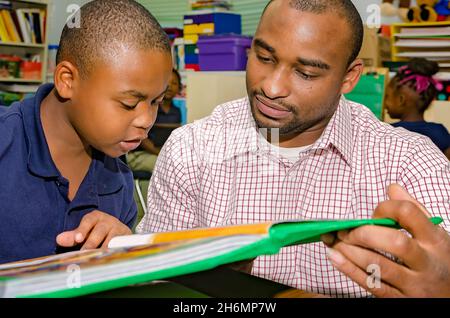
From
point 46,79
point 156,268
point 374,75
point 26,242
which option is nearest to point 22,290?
point 156,268

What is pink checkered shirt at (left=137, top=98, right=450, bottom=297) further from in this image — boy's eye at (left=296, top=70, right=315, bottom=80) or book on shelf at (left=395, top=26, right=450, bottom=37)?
book on shelf at (left=395, top=26, right=450, bottom=37)

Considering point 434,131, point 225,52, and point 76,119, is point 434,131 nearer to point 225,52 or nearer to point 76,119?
point 225,52

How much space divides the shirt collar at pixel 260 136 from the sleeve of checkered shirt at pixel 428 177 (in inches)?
4.7

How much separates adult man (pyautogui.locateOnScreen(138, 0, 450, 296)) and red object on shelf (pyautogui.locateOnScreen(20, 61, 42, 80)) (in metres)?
4.12

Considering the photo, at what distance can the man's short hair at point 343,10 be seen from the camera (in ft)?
3.58

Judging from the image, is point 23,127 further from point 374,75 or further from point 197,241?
point 374,75

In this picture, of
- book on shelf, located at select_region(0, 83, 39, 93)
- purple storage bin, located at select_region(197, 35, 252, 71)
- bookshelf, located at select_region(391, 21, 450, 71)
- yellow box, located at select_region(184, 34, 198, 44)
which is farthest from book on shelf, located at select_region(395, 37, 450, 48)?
book on shelf, located at select_region(0, 83, 39, 93)

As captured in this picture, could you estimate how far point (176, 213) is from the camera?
117cm

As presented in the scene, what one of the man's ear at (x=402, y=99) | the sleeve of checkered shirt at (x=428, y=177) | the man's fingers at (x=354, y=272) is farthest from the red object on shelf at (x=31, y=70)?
the man's fingers at (x=354, y=272)

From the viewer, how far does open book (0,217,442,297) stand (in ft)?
1.53

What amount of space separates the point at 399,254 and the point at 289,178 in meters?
0.57

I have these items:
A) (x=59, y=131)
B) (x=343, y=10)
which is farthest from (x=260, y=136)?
(x=59, y=131)

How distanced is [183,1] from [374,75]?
7.79 ft

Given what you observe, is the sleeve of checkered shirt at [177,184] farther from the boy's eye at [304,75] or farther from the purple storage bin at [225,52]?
the purple storage bin at [225,52]
